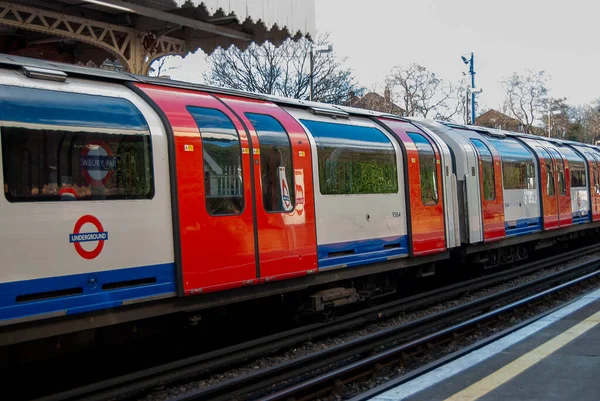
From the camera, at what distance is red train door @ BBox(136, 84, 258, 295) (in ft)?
21.7

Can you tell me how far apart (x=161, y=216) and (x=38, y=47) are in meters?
7.13

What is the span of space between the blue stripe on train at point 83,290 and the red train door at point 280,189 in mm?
1490

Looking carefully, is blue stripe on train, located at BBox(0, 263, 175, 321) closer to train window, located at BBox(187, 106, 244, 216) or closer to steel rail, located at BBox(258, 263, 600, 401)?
train window, located at BBox(187, 106, 244, 216)

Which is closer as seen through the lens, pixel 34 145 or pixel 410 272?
pixel 34 145

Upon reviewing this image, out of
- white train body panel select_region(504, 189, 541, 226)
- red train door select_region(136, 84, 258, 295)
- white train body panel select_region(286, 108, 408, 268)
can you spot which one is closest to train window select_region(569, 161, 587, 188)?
white train body panel select_region(504, 189, 541, 226)

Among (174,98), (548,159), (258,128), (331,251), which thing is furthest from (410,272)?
(548,159)

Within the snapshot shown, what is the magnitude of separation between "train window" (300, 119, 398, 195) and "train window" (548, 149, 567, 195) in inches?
359

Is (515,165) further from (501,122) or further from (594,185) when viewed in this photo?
(501,122)

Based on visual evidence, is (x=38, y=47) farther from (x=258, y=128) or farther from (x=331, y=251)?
(x=331, y=251)

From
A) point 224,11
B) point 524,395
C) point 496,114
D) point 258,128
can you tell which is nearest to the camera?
point 524,395

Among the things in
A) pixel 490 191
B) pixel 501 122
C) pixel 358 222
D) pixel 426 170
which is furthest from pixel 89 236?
pixel 501 122

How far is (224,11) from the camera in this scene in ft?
34.8

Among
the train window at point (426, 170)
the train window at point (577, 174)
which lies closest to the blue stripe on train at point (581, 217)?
the train window at point (577, 174)

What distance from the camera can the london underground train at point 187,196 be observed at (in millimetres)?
5426
